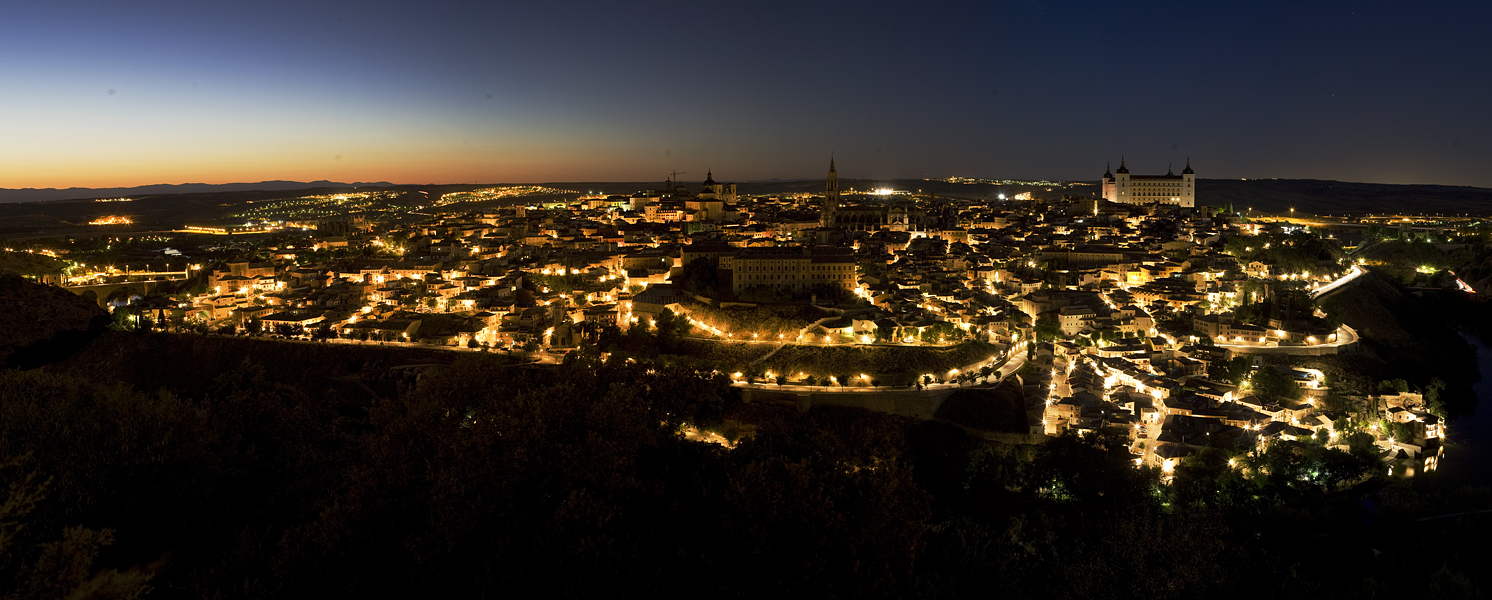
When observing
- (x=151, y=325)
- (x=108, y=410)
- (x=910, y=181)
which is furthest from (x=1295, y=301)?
(x=910, y=181)

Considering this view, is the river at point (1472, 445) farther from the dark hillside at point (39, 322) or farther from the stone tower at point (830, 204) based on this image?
the dark hillside at point (39, 322)

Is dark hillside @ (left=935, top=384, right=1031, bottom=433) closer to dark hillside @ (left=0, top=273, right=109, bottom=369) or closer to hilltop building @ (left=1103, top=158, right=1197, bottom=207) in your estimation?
dark hillside @ (left=0, top=273, right=109, bottom=369)

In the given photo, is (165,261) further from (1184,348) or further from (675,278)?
(1184,348)

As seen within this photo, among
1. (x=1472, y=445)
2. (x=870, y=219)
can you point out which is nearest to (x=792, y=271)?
(x=1472, y=445)

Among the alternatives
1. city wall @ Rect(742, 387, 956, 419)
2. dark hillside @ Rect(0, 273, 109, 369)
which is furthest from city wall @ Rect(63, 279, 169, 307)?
city wall @ Rect(742, 387, 956, 419)

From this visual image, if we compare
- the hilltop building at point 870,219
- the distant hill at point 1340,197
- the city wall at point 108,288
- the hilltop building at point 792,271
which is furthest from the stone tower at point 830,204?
the distant hill at point 1340,197

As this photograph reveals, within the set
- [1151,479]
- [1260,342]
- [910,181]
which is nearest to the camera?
[1151,479]
